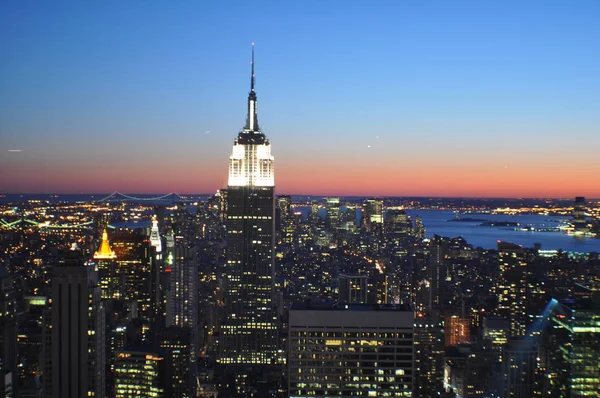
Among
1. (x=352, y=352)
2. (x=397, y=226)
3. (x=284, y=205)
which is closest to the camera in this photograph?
(x=352, y=352)

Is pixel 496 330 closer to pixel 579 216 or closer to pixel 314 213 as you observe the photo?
pixel 579 216

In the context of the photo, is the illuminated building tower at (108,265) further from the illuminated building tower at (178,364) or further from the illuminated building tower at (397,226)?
the illuminated building tower at (397,226)

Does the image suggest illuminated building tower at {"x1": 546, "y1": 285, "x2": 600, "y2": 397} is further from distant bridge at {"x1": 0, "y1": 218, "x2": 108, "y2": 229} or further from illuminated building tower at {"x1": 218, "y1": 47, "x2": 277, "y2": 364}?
illuminated building tower at {"x1": 218, "y1": 47, "x2": 277, "y2": 364}

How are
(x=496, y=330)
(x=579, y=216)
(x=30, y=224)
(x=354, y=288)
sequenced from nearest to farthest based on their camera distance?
(x=579, y=216) → (x=30, y=224) → (x=496, y=330) → (x=354, y=288)

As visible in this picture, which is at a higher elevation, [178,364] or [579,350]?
[579,350]

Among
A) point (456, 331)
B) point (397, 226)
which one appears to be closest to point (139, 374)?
point (456, 331)

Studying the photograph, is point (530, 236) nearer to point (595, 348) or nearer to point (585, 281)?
point (585, 281)

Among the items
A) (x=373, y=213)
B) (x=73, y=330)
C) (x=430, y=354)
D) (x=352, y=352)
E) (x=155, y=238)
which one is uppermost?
(x=373, y=213)
